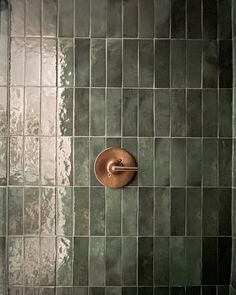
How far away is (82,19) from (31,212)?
1.03 m

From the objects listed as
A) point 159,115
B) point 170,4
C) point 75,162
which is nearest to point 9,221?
point 75,162

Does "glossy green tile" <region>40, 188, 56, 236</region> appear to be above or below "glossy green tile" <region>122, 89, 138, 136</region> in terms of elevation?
below

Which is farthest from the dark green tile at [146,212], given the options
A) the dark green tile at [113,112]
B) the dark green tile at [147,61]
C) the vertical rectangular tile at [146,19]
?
the vertical rectangular tile at [146,19]

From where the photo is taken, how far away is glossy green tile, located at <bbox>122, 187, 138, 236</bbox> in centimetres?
193

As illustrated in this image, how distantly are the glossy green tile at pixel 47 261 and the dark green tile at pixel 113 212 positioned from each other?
11.7 inches

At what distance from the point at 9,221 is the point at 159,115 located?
37.3 inches

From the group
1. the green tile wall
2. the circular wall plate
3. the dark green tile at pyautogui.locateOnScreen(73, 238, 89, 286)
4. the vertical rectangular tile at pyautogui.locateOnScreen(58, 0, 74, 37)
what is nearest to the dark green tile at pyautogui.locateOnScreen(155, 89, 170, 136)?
the green tile wall

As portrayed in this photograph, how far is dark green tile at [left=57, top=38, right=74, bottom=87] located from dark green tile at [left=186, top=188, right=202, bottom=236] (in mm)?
858

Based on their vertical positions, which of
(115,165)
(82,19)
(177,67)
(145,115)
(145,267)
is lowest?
(145,267)

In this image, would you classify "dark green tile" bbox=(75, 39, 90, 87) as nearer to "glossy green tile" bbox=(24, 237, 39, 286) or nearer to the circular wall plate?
the circular wall plate

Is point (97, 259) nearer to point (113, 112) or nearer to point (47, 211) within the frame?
point (47, 211)

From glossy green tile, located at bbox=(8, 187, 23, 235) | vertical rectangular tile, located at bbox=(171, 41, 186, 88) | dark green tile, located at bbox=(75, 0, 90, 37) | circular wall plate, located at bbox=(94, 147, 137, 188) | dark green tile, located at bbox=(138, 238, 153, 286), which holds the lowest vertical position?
dark green tile, located at bbox=(138, 238, 153, 286)

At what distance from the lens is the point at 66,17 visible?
6.36ft

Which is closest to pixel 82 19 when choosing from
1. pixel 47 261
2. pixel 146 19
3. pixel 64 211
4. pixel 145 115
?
pixel 146 19
